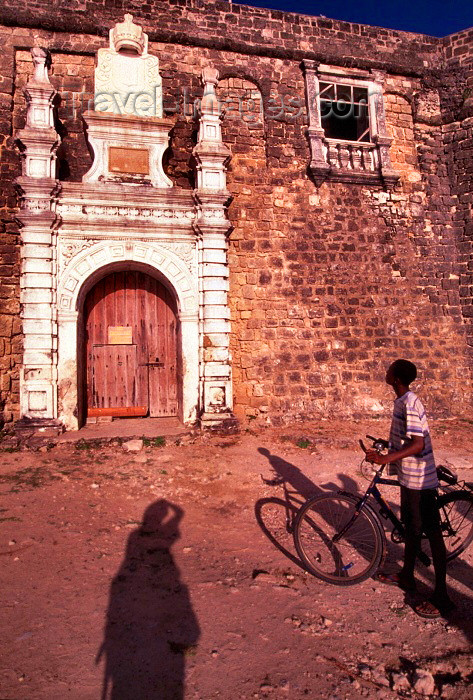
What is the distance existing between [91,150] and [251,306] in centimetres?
384

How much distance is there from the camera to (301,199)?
8.47 metres

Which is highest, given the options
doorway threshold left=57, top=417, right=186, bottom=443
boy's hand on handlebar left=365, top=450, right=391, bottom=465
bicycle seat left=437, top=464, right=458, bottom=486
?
boy's hand on handlebar left=365, top=450, right=391, bottom=465

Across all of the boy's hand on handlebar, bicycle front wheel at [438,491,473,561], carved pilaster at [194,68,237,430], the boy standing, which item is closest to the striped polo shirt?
the boy standing

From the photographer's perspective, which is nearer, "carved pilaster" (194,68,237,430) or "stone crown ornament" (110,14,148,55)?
"carved pilaster" (194,68,237,430)

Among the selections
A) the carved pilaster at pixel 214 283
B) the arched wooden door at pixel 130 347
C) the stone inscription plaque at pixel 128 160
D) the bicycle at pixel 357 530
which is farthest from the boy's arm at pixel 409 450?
the stone inscription plaque at pixel 128 160

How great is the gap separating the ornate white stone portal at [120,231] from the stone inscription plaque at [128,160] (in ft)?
0.06

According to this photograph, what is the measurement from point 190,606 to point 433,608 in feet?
5.18

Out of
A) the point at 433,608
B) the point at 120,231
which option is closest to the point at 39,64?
the point at 120,231

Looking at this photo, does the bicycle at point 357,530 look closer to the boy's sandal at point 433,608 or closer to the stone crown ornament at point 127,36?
the boy's sandal at point 433,608

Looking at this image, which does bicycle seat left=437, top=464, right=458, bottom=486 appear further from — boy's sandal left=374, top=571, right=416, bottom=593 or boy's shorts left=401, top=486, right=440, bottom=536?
boy's sandal left=374, top=571, right=416, bottom=593

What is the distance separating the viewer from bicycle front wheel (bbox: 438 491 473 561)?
319 centimetres

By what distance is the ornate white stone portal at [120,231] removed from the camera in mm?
6484

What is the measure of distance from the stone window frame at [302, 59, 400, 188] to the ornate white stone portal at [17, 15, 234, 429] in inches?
87.0

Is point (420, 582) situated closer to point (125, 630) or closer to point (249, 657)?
point (249, 657)
